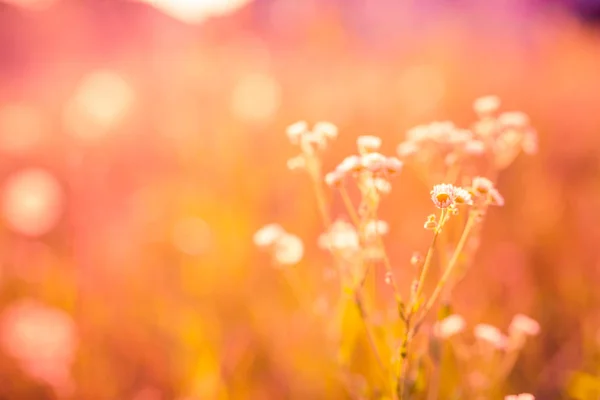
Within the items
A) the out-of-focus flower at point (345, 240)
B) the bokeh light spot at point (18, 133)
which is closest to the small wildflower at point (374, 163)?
the out-of-focus flower at point (345, 240)

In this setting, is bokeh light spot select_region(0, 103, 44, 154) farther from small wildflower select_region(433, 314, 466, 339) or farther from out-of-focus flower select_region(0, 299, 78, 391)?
small wildflower select_region(433, 314, 466, 339)

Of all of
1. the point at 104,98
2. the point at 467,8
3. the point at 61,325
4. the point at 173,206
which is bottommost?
the point at 61,325

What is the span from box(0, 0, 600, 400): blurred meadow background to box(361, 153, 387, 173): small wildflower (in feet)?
2.43

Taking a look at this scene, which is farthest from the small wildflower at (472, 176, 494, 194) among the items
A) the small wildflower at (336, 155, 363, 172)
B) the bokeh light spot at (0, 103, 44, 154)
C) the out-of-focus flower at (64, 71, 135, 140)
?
the bokeh light spot at (0, 103, 44, 154)

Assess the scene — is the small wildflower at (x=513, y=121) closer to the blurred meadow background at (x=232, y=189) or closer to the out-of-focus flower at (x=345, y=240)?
the out-of-focus flower at (x=345, y=240)

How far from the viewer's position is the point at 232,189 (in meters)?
2.94

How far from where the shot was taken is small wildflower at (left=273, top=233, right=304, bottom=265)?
4.58 ft

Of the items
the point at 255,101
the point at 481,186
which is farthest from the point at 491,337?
the point at 255,101

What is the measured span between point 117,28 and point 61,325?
14.2 feet

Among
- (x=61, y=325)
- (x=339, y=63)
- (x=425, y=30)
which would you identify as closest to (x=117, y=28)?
(x=339, y=63)

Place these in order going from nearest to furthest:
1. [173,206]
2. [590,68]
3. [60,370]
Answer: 1. [60,370]
2. [173,206]
3. [590,68]

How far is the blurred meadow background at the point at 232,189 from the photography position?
6.65ft

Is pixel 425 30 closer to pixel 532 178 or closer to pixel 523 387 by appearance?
pixel 532 178

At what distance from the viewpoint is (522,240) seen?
259cm
